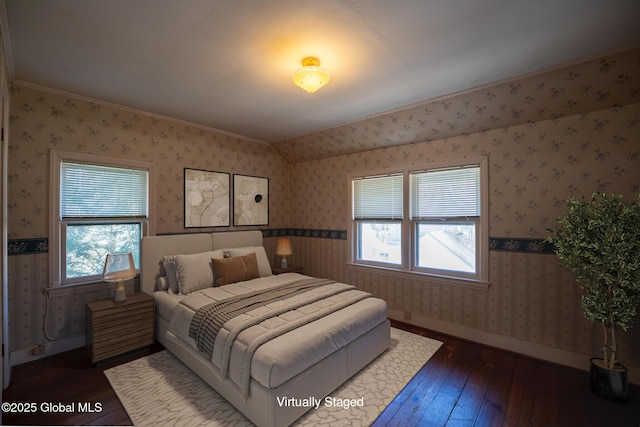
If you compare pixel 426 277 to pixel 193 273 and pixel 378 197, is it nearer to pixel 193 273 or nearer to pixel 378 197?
pixel 378 197

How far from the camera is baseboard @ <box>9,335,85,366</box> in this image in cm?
256

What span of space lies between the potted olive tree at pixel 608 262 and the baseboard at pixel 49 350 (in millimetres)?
4759

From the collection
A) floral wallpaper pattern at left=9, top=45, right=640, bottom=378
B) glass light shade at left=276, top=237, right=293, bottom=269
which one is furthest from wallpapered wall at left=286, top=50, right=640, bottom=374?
glass light shade at left=276, top=237, right=293, bottom=269

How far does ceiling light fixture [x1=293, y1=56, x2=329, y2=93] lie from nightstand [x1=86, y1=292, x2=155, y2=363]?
269 cm

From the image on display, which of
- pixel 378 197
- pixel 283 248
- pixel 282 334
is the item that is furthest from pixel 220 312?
pixel 378 197

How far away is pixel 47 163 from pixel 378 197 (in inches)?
150

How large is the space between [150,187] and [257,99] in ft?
5.72

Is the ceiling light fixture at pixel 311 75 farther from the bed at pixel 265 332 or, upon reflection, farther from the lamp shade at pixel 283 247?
the lamp shade at pixel 283 247

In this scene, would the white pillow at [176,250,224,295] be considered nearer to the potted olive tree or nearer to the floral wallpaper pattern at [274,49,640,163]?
the floral wallpaper pattern at [274,49,640,163]

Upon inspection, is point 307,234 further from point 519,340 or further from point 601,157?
point 601,157

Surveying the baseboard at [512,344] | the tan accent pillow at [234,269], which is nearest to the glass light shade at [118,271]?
the tan accent pillow at [234,269]

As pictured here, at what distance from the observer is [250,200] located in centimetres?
445

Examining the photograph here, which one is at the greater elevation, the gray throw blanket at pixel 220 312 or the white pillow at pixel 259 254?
the white pillow at pixel 259 254

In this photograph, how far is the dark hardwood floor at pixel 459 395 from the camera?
6.35 feet
